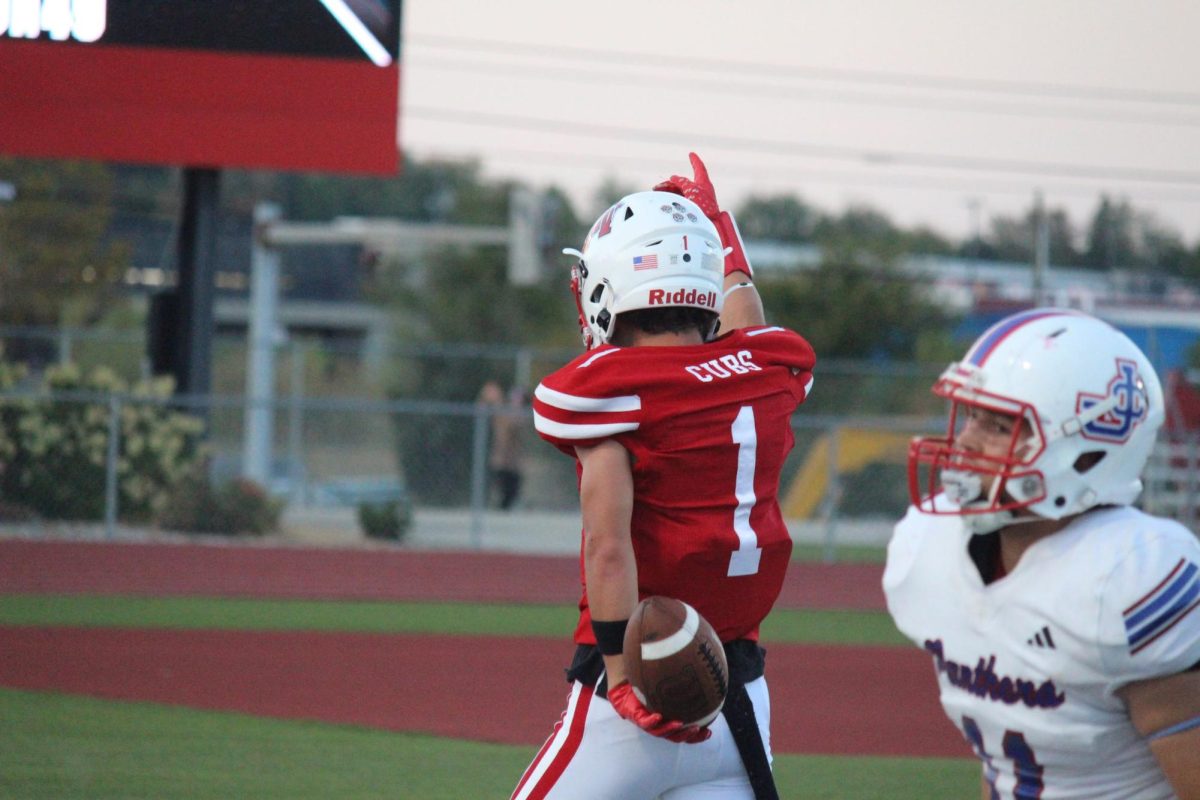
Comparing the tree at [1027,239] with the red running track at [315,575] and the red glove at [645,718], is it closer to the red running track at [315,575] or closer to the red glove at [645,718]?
the red running track at [315,575]

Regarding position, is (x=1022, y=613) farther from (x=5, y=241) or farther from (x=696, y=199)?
(x=5, y=241)

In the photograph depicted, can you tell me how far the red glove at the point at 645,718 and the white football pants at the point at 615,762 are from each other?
5 centimetres

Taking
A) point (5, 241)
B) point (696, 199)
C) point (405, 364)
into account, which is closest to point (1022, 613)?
point (696, 199)

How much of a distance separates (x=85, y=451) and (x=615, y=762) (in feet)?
47.8

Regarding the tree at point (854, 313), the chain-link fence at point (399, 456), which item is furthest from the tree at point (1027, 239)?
the chain-link fence at point (399, 456)

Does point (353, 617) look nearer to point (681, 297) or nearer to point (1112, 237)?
point (681, 297)

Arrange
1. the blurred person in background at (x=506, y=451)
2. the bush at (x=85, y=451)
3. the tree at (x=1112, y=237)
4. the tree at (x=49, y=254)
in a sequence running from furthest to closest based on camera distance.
→ 1. the tree at (x=1112, y=237)
2. the tree at (x=49, y=254)
3. the blurred person in background at (x=506, y=451)
4. the bush at (x=85, y=451)

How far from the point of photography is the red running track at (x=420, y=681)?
8359mm

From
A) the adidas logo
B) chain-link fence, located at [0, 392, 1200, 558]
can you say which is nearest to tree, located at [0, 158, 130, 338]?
chain-link fence, located at [0, 392, 1200, 558]

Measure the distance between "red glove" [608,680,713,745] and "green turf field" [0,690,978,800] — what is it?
142 inches

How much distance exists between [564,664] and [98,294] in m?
22.7

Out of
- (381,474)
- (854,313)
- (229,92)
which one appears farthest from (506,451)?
(854,313)

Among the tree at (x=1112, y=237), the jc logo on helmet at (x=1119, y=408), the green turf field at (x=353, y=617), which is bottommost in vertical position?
the green turf field at (x=353, y=617)

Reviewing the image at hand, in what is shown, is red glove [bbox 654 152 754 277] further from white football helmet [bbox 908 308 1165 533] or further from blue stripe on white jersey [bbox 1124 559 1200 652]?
blue stripe on white jersey [bbox 1124 559 1200 652]
